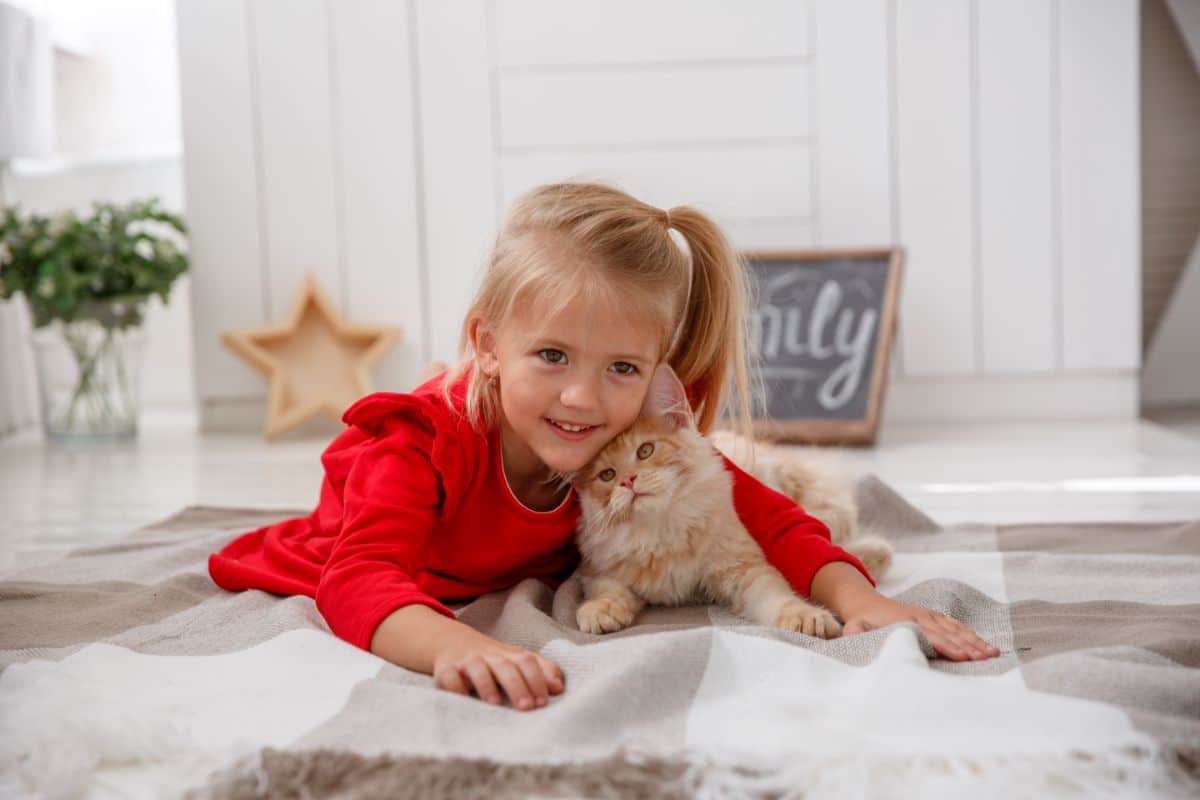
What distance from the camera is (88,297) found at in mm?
3043

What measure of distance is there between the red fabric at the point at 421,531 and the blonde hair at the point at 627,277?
2.7 inches

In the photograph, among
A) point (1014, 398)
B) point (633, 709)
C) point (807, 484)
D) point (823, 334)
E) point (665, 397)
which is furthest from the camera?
point (1014, 398)

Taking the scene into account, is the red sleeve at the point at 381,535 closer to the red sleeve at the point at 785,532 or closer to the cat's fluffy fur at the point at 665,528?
the cat's fluffy fur at the point at 665,528

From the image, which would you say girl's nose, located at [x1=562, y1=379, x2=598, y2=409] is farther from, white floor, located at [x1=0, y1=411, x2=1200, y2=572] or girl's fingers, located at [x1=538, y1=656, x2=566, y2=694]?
white floor, located at [x1=0, y1=411, x2=1200, y2=572]

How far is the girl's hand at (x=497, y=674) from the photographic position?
992 mm

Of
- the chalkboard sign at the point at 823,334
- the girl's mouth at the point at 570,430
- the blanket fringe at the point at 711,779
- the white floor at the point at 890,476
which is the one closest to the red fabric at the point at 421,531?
the girl's mouth at the point at 570,430

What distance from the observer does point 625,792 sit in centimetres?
80

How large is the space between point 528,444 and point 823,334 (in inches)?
72.2

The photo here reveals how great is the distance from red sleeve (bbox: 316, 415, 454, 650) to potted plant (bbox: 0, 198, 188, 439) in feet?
6.72

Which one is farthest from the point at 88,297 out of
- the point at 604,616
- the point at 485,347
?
the point at 604,616

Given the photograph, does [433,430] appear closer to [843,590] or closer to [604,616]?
[604,616]

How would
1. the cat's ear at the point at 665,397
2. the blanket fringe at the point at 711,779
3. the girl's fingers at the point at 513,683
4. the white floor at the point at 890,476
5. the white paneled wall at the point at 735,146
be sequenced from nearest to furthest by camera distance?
the blanket fringe at the point at 711,779 < the girl's fingers at the point at 513,683 < the cat's ear at the point at 665,397 < the white floor at the point at 890,476 < the white paneled wall at the point at 735,146

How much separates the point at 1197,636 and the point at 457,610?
78 centimetres

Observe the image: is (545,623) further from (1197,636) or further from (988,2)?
(988,2)
